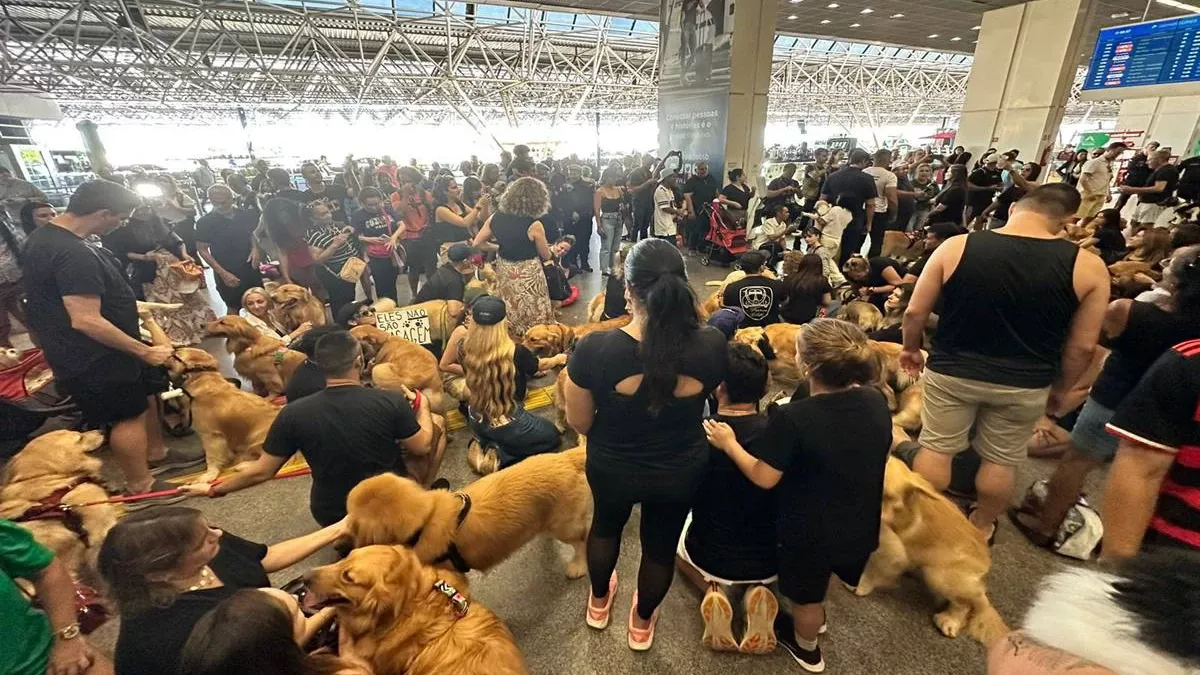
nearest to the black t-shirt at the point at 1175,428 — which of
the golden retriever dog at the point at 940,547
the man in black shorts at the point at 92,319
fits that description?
the golden retriever dog at the point at 940,547

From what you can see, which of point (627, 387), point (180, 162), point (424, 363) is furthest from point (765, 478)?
point (180, 162)

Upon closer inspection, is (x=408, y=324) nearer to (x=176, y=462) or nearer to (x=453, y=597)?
(x=176, y=462)

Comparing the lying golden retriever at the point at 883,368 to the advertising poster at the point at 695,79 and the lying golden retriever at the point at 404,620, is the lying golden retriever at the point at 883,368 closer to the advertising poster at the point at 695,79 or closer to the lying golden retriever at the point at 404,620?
the lying golden retriever at the point at 404,620

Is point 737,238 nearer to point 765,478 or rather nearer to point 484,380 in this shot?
point 484,380

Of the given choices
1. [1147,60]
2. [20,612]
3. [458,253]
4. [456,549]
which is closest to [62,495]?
[20,612]

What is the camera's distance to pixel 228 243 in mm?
4973

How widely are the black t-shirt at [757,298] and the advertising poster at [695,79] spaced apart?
546 cm

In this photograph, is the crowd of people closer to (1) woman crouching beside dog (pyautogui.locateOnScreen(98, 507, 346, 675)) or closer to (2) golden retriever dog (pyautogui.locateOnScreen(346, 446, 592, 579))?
(1) woman crouching beside dog (pyautogui.locateOnScreen(98, 507, 346, 675))

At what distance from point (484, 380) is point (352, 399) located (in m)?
0.95

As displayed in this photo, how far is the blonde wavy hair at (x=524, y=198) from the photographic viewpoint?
414 cm

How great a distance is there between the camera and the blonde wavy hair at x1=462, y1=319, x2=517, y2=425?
2.84 meters

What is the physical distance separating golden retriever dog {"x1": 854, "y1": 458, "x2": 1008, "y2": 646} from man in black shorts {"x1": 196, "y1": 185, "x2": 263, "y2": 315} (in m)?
6.04

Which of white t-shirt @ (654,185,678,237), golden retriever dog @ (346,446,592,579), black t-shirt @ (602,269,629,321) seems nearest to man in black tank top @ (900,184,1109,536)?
golden retriever dog @ (346,446,592,579)

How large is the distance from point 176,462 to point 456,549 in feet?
9.69
